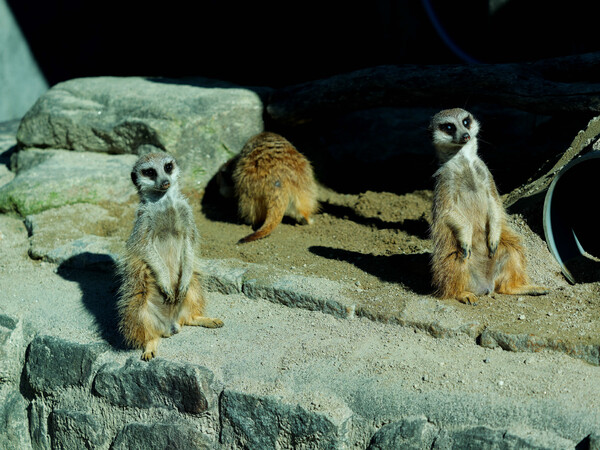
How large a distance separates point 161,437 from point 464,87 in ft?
10.2

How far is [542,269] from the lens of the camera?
3900 millimetres

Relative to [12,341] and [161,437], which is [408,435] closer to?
[161,437]

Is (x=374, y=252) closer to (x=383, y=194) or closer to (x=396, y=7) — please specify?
(x=383, y=194)

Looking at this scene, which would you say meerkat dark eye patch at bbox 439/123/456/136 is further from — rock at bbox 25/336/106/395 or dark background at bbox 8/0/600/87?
dark background at bbox 8/0/600/87

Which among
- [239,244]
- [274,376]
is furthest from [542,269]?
[239,244]

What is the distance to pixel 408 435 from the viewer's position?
2.88 meters

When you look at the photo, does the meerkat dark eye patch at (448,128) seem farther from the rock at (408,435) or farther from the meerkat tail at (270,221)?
the meerkat tail at (270,221)

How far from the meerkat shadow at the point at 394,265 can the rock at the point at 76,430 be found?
5.46ft

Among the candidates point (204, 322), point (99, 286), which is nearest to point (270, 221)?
point (99, 286)

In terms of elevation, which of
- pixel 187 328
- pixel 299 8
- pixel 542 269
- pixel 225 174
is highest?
pixel 299 8

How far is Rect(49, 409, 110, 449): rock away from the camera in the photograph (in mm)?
3666

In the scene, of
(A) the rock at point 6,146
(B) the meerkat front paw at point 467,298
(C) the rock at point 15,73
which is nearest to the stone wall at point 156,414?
(B) the meerkat front paw at point 467,298

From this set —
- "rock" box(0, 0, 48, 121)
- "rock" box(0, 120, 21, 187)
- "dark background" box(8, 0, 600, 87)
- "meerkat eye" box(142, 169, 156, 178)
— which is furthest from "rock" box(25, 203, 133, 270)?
"rock" box(0, 0, 48, 121)

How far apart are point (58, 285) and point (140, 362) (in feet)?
3.83
